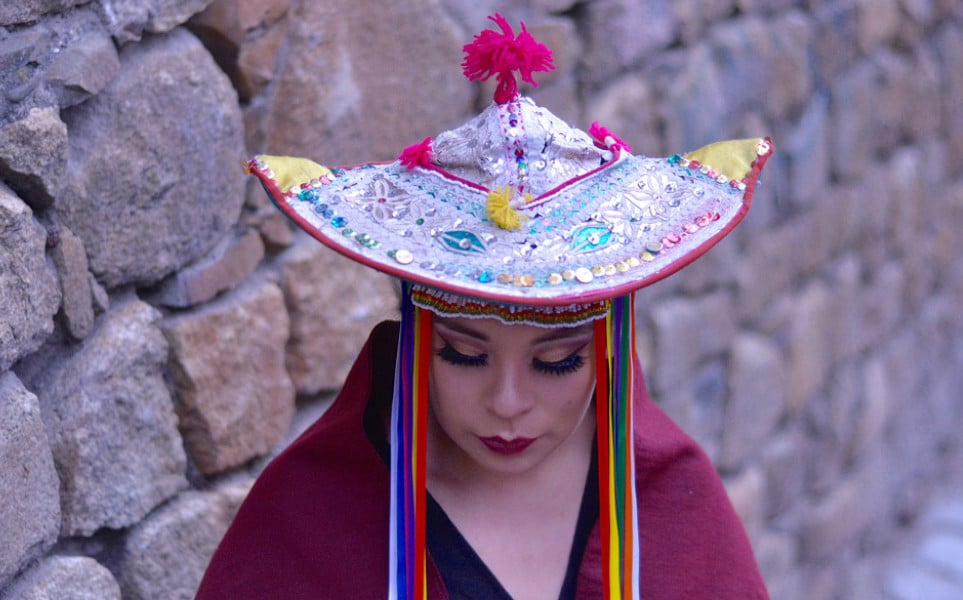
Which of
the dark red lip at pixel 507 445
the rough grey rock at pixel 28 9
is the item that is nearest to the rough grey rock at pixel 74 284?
the rough grey rock at pixel 28 9

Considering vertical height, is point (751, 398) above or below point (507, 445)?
→ below

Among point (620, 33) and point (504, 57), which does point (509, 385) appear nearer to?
point (504, 57)

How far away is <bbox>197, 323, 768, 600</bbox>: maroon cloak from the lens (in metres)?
1.46

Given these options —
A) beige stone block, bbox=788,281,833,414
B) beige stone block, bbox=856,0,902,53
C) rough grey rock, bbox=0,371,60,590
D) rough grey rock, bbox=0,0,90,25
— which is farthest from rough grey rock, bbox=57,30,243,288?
beige stone block, bbox=856,0,902,53

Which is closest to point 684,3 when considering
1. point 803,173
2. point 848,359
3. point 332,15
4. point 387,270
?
point 803,173

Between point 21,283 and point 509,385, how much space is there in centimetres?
59

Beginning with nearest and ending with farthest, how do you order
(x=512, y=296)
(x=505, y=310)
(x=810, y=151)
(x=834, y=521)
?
(x=512, y=296) < (x=505, y=310) < (x=810, y=151) < (x=834, y=521)

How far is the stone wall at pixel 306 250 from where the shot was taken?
157 centimetres

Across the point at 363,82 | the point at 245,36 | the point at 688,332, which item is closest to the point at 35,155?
the point at 245,36

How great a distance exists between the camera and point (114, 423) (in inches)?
66.5

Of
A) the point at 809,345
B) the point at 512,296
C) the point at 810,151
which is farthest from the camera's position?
the point at 809,345

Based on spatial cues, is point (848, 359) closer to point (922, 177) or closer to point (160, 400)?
point (922, 177)

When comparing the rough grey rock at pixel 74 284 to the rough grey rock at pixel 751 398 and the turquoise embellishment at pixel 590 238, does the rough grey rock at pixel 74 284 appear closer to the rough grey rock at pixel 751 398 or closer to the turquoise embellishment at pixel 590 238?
the turquoise embellishment at pixel 590 238

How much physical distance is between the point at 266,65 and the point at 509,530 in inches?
34.6
